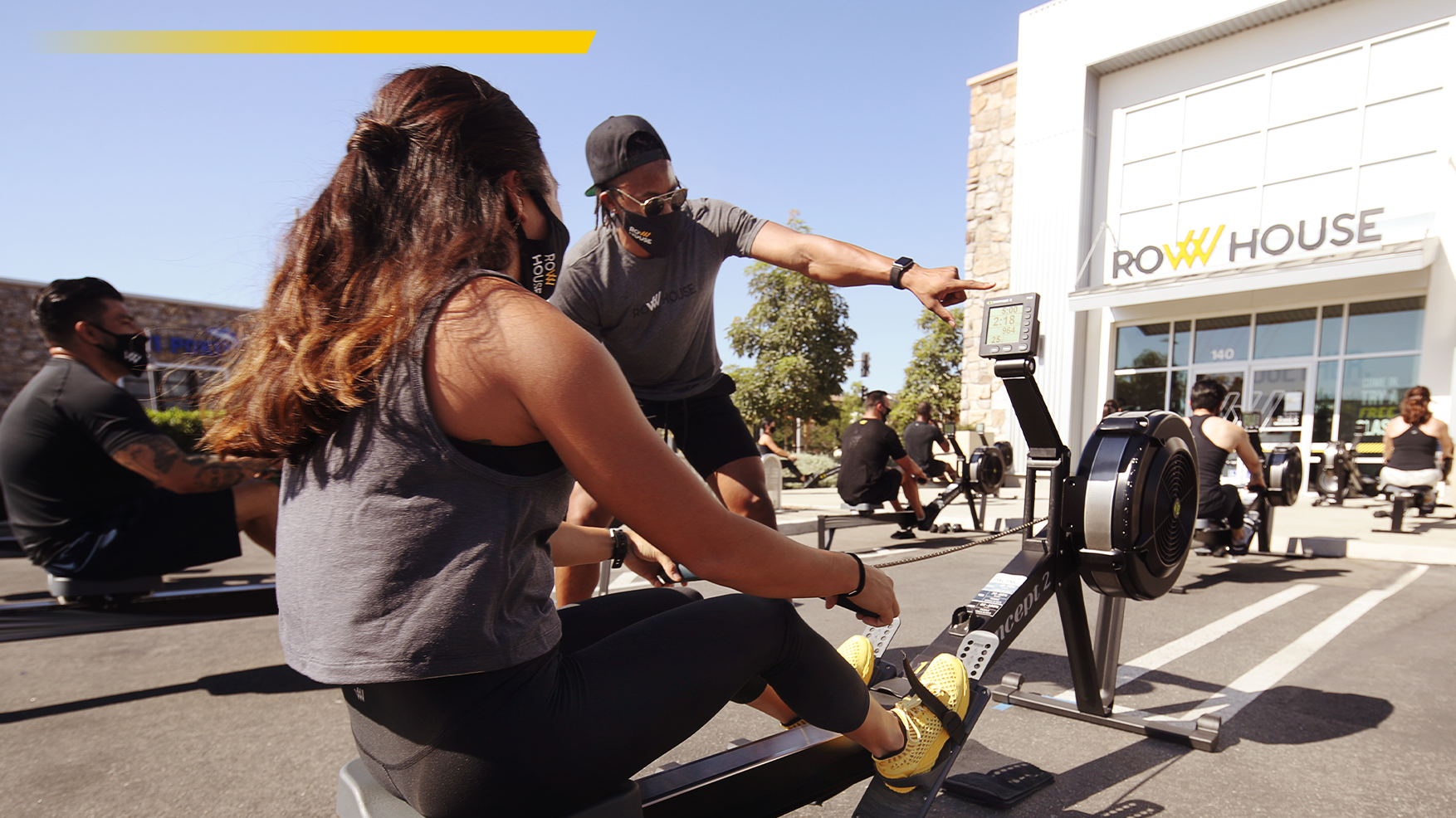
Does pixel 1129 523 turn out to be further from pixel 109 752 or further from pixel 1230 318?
pixel 1230 318

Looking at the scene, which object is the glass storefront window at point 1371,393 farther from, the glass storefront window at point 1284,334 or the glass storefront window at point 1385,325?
the glass storefront window at point 1284,334

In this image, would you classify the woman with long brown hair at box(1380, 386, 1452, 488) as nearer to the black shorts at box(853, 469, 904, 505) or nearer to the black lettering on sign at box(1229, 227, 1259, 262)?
the black lettering on sign at box(1229, 227, 1259, 262)

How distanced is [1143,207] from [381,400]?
1623 cm

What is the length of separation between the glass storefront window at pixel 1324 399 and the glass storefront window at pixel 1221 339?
114cm

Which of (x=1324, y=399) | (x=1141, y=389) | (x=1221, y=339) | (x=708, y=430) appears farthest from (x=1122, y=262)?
(x=708, y=430)

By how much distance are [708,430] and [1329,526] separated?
8354 mm

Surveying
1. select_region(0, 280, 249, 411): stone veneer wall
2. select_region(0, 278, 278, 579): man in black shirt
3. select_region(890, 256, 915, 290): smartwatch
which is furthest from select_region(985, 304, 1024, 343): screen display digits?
select_region(0, 280, 249, 411): stone veneer wall

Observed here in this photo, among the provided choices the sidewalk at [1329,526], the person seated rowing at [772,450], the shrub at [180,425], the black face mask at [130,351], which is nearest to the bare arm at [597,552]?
the black face mask at [130,351]

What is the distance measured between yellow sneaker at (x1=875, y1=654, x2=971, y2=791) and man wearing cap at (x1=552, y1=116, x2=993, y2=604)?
114 centimetres

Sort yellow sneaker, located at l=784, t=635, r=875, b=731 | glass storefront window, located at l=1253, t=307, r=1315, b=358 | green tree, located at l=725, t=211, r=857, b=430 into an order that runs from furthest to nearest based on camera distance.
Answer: green tree, located at l=725, t=211, r=857, b=430 < glass storefront window, located at l=1253, t=307, r=1315, b=358 < yellow sneaker, located at l=784, t=635, r=875, b=731

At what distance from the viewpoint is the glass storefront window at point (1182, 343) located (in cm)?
1412

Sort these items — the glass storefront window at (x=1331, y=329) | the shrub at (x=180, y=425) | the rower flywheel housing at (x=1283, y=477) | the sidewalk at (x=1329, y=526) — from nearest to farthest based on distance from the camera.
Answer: the rower flywheel housing at (x=1283, y=477) → the sidewalk at (x=1329, y=526) → the glass storefront window at (x=1331, y=329) → the shrub at (x=180, y=425)

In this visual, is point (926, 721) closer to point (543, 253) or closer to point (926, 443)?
point (543, 253)

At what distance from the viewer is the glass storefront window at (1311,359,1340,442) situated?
12469 mm
